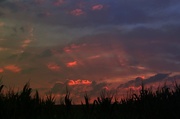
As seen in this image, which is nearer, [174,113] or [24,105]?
[24,105]

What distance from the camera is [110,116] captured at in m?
16.9

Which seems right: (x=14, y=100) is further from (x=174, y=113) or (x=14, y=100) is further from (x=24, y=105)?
(x=174, y=113)

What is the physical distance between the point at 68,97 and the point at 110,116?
2.95m

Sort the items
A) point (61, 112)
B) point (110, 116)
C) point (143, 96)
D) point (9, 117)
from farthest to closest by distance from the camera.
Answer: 1. point (143, 96)
2. point (61, 112)
3. point (110, 116)
4. point (9, 117)

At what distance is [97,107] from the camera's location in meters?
18.8

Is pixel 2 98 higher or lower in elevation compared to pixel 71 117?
higher

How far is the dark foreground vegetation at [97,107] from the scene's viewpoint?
15.7m

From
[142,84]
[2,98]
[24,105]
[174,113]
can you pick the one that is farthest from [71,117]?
[142,84]

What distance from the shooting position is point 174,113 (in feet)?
58.9

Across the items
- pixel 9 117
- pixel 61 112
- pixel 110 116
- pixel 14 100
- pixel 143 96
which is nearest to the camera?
pixel 9 117

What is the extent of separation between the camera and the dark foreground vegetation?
15.7 metres

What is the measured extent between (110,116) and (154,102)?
3561 mm

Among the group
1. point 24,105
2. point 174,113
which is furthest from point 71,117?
point 174,113

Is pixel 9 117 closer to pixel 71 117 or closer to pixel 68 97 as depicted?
pixel 71 117
